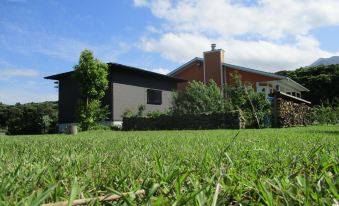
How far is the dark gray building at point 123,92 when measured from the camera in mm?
24891

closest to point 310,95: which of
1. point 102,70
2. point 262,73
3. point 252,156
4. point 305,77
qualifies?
point 305,77

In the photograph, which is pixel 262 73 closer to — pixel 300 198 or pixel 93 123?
pixel 93 123

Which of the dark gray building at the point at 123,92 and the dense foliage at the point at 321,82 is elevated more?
the dense foliage at the point at 321,82

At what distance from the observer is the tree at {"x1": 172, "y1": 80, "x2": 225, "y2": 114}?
2112 centimetres

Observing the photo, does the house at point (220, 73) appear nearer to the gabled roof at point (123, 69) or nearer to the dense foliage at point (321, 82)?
the gabled roof at point (123, 69)

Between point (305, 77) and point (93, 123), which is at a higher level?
point (305, 77)

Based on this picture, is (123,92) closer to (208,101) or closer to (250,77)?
(208,101)

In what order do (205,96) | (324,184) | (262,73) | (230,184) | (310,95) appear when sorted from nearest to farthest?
(324,184) < (230,184) < (205,96) < (262,73) < (310,95)

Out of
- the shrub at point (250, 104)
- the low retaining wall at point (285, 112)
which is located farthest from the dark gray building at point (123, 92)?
the low retaining wall at point (285, 112)

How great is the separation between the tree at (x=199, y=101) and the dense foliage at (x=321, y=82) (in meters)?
24.5

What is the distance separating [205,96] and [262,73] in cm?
1138

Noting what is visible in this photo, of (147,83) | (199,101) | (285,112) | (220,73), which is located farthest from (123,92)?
(285,112)

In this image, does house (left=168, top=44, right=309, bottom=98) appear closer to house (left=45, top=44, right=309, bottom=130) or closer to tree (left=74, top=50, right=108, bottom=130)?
house (left=45, top=44, right=309, bottom=130)

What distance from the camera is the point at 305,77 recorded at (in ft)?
152
